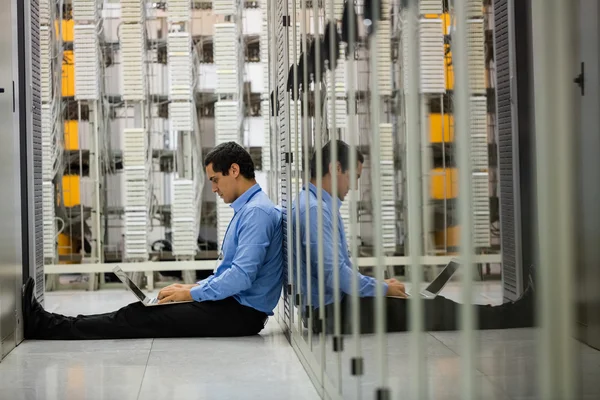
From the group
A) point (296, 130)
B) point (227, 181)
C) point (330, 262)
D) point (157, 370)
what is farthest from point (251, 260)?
point (330, 262)

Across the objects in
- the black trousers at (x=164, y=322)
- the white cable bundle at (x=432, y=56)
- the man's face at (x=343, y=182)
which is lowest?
the black trousers at (x=164, y=322)

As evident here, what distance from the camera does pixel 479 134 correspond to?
150cm

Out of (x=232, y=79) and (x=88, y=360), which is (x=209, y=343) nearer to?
(x=88, y=360)

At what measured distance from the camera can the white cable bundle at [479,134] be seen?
145cm

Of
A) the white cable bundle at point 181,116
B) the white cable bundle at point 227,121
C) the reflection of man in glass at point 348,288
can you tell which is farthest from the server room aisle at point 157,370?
the white cable bundle at point 181,116

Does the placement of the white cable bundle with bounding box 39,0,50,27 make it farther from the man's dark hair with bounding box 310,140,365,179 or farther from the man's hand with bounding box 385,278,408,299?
the man's hand with bounding box 385,278,408,299

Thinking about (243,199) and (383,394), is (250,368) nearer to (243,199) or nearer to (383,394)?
(243,199)

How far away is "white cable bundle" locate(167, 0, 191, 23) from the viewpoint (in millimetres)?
8148

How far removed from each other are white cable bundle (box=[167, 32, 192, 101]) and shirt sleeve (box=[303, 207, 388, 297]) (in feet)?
13.8

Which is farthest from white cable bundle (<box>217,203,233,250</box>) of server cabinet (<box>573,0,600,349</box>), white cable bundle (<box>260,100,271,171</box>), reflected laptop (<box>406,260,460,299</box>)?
server cabinet (<box>573,0,600,349</box>)

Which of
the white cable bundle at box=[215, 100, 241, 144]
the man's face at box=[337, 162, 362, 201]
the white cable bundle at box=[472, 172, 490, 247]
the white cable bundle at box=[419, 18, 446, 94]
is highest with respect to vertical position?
the white cable bundle at box=[215, 100, 241, 144]

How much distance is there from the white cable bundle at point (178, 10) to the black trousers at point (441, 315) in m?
5.75

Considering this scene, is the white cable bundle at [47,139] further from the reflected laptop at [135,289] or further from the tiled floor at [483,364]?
the tiled floor at [483,364]

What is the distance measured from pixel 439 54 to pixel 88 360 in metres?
3.35
